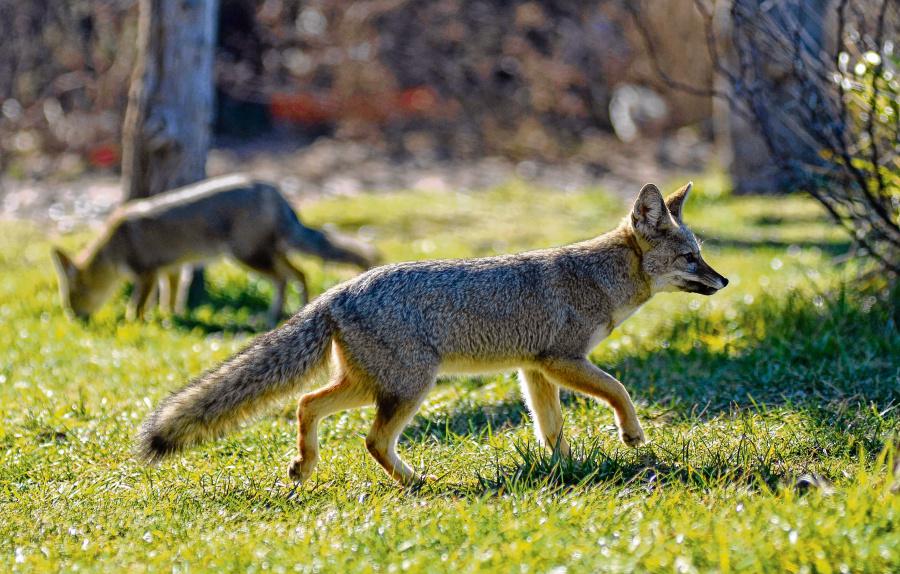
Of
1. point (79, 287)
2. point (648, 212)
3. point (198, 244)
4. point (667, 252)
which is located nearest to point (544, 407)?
point (667, 252)

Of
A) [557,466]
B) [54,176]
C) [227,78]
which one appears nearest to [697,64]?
[227,78]

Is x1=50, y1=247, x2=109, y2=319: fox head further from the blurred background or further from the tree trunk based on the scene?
the blurred background

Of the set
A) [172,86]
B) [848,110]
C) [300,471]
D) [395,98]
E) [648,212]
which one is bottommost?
[300,471]

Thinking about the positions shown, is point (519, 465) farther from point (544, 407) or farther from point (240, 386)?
point (240, 386)

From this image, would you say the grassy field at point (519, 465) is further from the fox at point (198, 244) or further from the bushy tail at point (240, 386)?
the fox at point (198, 244)

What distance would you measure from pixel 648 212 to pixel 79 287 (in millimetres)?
5931

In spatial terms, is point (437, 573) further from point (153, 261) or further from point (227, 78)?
point (227, 78)

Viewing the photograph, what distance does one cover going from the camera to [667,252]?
5.36 metres

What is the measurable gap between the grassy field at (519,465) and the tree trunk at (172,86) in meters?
1.85

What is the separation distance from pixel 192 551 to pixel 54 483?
57.0 inches

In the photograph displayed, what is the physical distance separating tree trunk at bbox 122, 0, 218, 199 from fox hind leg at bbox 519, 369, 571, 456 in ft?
18.2

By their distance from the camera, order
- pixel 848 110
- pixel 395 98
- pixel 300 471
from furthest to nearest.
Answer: pixel 395 98 → pixel 848 110 → pixel 300 471

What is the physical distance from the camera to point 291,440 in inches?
223

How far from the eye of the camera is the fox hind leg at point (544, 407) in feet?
17.2
